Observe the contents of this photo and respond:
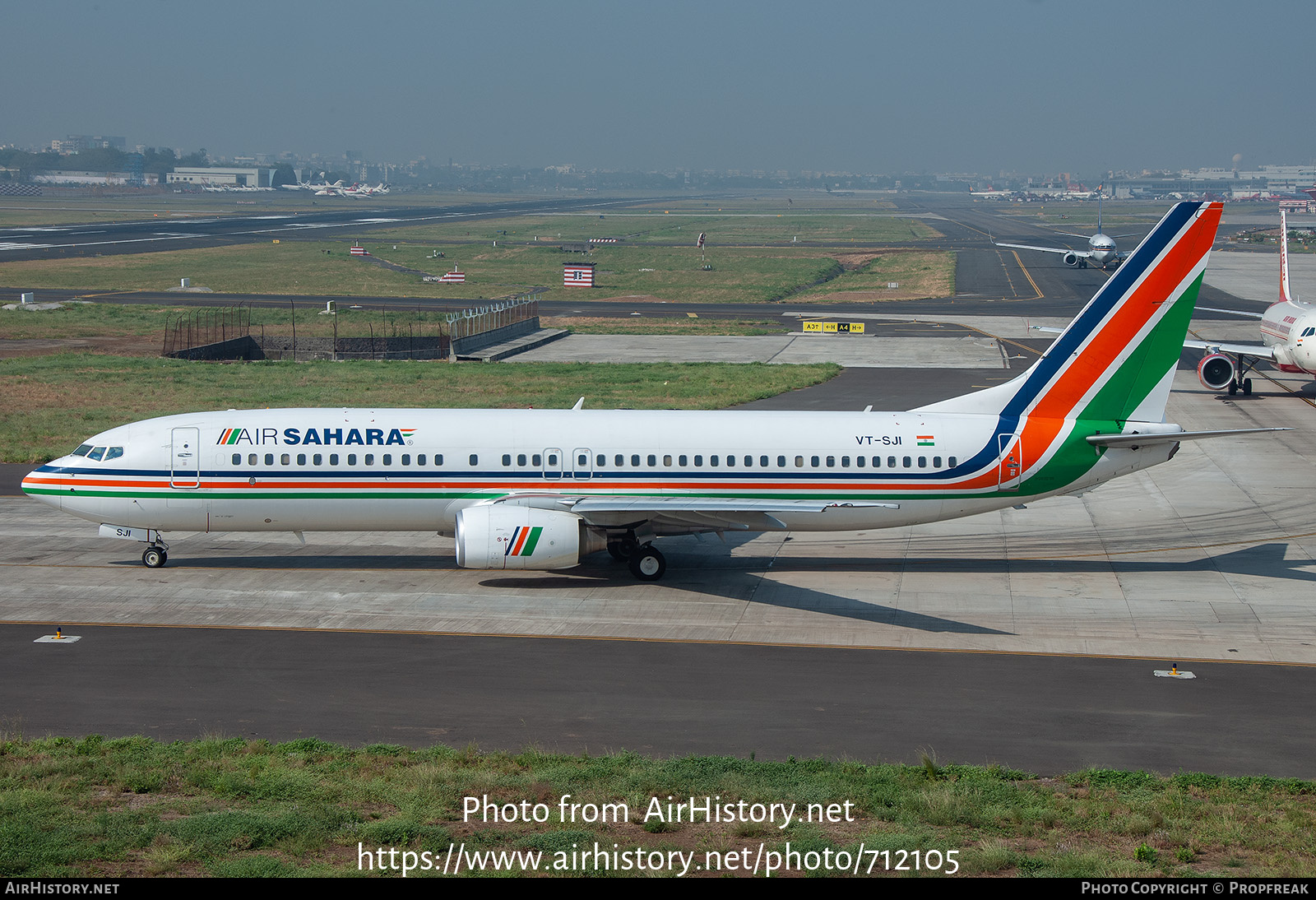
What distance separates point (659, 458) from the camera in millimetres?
31125

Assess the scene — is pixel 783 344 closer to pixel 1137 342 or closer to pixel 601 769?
pixel 1137 342

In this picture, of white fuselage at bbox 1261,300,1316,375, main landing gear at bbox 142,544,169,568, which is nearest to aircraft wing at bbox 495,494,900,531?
main landing gear at bbox 142,544,169,568

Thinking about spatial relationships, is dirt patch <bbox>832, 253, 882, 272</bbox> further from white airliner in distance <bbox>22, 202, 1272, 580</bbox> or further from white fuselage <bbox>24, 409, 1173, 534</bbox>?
white fuselage <bbox>24, 409, 1173, 534</bbox>

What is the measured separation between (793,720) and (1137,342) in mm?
16711

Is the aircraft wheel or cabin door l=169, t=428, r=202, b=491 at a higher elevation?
cabin door l=169, t=428, r=202, b=491

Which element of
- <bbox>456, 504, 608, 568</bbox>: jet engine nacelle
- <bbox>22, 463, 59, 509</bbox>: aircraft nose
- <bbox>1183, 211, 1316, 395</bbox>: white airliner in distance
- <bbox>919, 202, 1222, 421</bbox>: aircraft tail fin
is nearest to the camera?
<bbox>456, 504, 608, 568</bbox>: jet engine nacelle

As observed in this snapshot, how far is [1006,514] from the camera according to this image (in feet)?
131

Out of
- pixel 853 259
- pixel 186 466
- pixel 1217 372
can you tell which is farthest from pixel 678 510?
pixel 853 259

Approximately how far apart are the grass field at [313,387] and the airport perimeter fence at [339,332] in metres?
5.55

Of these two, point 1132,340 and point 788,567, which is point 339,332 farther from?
point 1132,340

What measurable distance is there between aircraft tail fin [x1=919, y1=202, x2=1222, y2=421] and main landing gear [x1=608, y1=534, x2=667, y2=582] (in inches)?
423

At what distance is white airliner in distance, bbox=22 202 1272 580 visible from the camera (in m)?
30.7

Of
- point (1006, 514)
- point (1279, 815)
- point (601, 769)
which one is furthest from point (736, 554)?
point (1279, 815)

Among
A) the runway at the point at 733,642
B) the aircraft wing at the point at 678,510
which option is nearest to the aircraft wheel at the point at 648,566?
the runway at the point at 733,642
